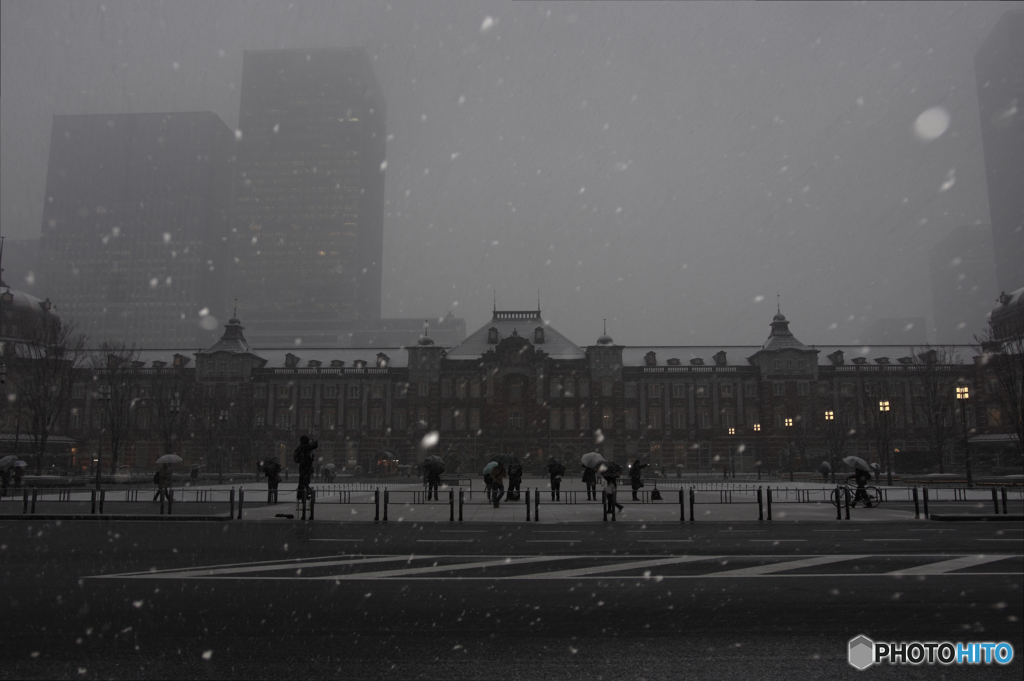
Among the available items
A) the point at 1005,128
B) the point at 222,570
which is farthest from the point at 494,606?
the point at 1005,128

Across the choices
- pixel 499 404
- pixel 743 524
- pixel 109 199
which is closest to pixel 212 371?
pixel 499 404

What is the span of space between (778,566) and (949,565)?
2.97 metres

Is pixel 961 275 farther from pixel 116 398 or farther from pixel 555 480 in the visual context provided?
pixel 116 398

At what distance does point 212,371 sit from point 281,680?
77212 mm

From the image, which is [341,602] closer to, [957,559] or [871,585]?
[871,585]

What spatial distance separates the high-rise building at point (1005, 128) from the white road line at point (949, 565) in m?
13.7

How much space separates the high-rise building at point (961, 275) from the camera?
32031 mm

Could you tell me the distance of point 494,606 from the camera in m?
8.75

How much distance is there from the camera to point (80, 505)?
26203 mm

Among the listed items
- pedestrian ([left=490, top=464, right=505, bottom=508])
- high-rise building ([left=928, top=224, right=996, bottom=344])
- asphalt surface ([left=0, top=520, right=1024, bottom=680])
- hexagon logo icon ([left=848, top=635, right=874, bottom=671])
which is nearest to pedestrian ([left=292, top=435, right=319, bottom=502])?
asphalt surface ([left=0, top=520, right=1024, bottom=680])

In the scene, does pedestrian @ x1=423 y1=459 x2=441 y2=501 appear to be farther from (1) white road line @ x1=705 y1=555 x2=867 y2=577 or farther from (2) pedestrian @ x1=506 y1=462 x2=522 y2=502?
(1) white road line @ x1=705 y1=555 x2=867 y2=577

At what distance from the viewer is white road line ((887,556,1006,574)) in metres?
11.2

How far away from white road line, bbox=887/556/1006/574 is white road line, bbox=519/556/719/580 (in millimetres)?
3218

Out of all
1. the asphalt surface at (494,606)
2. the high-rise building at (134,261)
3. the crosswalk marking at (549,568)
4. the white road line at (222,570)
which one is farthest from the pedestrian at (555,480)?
the high-rise building at (134,261)
